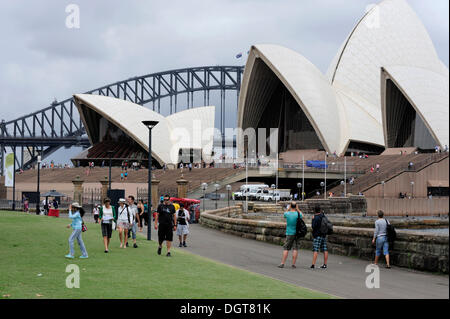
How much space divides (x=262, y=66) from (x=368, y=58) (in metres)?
15.0

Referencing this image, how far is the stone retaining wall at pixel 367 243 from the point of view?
10.8 metres

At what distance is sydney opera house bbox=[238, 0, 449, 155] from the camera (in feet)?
201

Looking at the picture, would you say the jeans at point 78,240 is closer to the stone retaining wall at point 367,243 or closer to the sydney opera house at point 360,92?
the stone retaining wall at point 367,243

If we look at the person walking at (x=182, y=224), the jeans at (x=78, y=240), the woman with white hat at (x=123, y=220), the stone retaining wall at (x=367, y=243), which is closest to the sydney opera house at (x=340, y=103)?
the stone retaining wall at (x=367, y=243)

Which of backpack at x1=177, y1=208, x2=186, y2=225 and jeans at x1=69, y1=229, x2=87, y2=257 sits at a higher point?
backpack at x1=177, y1=208, x2=186, y2=225

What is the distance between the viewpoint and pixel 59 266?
35.4 feet

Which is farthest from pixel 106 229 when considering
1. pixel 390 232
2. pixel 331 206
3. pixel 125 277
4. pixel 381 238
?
pixel 331 206

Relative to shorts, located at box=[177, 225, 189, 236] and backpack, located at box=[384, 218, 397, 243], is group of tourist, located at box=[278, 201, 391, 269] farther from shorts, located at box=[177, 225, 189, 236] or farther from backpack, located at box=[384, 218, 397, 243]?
shorts, located at box=[177, 225, 189, 236]

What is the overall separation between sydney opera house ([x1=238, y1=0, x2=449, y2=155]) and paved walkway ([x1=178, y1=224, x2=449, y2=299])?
152 ft

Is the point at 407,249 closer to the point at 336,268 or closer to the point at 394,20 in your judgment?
the point at 336,268

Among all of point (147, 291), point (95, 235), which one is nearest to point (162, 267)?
→ point (147, 291)

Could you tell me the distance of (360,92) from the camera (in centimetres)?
7394

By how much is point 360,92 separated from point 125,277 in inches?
2680

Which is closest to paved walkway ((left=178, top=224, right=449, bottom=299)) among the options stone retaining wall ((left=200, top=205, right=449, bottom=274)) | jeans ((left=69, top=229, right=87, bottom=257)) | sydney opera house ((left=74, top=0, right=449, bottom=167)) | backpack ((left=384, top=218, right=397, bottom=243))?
stone retaining wall ((left=200, top=205, right=449, bottom=274))
